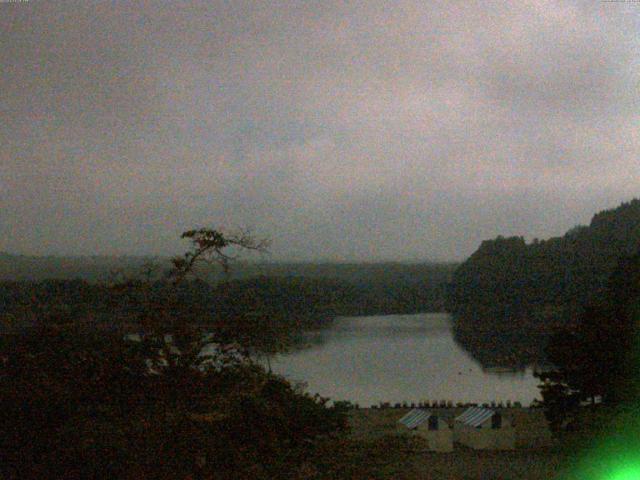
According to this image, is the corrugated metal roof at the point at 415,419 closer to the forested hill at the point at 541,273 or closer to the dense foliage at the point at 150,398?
the dense foliage at the point at 150,398

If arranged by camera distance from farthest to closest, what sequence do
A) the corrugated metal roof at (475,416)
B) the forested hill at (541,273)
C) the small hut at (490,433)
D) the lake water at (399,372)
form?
the forested hill at (541,273) → the lake water at (399,372) → the corrugated metal roof at (475,416) → the small hut at (490,433)

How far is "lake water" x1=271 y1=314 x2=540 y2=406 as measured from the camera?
19.5 metres

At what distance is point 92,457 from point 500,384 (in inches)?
808

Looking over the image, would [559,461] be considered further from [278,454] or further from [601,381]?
[278,454]

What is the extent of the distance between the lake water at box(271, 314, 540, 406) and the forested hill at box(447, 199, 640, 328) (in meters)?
5.04

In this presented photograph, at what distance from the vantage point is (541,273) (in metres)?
40.9

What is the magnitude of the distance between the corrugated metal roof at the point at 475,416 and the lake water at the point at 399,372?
2.72m

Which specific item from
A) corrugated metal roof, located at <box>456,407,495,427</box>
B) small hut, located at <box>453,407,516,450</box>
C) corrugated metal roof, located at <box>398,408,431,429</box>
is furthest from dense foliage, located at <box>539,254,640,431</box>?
corrugated metal roof, located at <box>398,408,431,429</box>

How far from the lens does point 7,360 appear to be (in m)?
4.12

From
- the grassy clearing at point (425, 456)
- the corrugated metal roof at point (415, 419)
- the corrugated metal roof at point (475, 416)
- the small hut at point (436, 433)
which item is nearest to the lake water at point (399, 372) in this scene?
the corrugated metal roof at point (415, 419)

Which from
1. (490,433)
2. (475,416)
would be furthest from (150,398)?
(475,416)

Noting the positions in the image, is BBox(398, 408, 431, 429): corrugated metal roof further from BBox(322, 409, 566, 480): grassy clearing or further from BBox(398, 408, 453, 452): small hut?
BBox(322, 409, 566, 480): grassy clearing

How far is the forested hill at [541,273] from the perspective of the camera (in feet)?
121

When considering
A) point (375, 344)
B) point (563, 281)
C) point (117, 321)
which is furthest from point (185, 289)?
point (563, 281)
